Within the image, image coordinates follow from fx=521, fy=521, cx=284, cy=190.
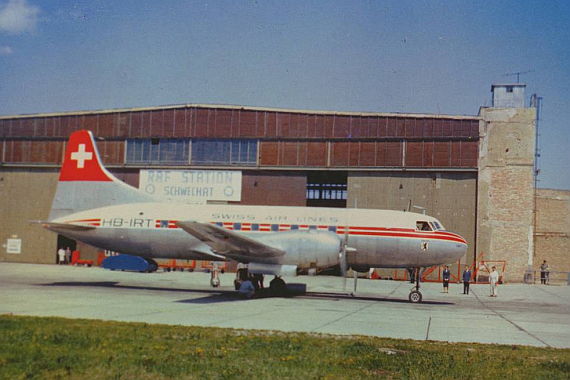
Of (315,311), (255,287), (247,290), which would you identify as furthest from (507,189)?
(315,311)

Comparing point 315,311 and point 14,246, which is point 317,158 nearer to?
point 315,311

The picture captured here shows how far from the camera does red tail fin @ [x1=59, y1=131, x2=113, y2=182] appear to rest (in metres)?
27.5

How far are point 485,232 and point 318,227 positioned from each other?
2224cm

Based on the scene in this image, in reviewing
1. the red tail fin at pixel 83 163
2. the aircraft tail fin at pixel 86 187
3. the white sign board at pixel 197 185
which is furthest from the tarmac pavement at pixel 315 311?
the white sign board at pixel 197 185

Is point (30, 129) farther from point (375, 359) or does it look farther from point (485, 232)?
point (375, 359)

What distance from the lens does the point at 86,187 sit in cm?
2742

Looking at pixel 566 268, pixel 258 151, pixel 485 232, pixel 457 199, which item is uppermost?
pixel 258 151

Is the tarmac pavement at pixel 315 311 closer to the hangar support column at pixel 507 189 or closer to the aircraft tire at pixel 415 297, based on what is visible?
the aircraft tire at pixel 415 297

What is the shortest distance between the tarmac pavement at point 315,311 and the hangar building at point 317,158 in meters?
15.0

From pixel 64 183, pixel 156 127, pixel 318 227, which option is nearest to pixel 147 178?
pixel 156 127

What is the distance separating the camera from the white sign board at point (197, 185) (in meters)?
44.3

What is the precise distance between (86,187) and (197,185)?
57.4ft

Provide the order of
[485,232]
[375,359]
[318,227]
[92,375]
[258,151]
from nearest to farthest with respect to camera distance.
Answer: [92,375] < [375,359] < [318,227] < [485,232] < [258,151]

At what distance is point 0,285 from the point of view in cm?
2462
